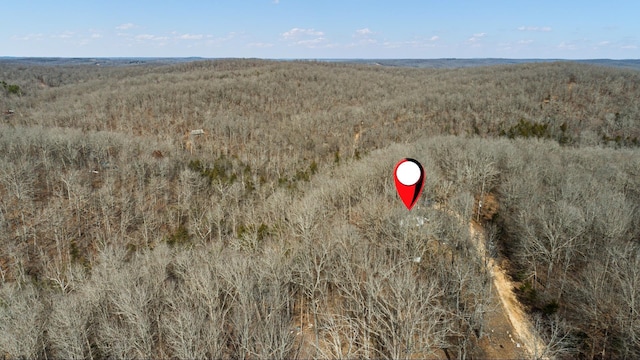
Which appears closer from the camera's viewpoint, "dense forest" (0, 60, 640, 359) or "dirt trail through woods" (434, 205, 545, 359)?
"dense forest" (0, 60, 640, 359)

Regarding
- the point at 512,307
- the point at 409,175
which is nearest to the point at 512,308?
the point at 512,307

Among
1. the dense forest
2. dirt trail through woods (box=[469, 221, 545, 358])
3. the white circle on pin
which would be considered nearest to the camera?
the white circle on pin

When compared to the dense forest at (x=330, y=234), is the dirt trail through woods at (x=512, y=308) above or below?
below

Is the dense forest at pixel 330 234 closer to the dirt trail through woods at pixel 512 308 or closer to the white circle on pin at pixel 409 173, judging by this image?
the dirt trail through woods at pixel 512 308

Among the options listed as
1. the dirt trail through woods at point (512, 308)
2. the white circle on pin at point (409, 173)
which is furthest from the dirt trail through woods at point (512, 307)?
the white circle on pin at point (409, 173)

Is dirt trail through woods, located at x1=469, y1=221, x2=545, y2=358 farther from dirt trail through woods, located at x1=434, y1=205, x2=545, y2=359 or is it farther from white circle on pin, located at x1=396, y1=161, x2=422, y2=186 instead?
white circle on pin, located at x1=396, y1=161, x2=422, y2=186

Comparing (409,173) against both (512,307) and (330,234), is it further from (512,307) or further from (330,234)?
(512,307)

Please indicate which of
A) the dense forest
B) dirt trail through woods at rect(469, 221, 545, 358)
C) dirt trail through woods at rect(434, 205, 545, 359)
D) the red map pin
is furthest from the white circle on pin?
dirt trail through woods at rect(469, 221, 545, 358)
